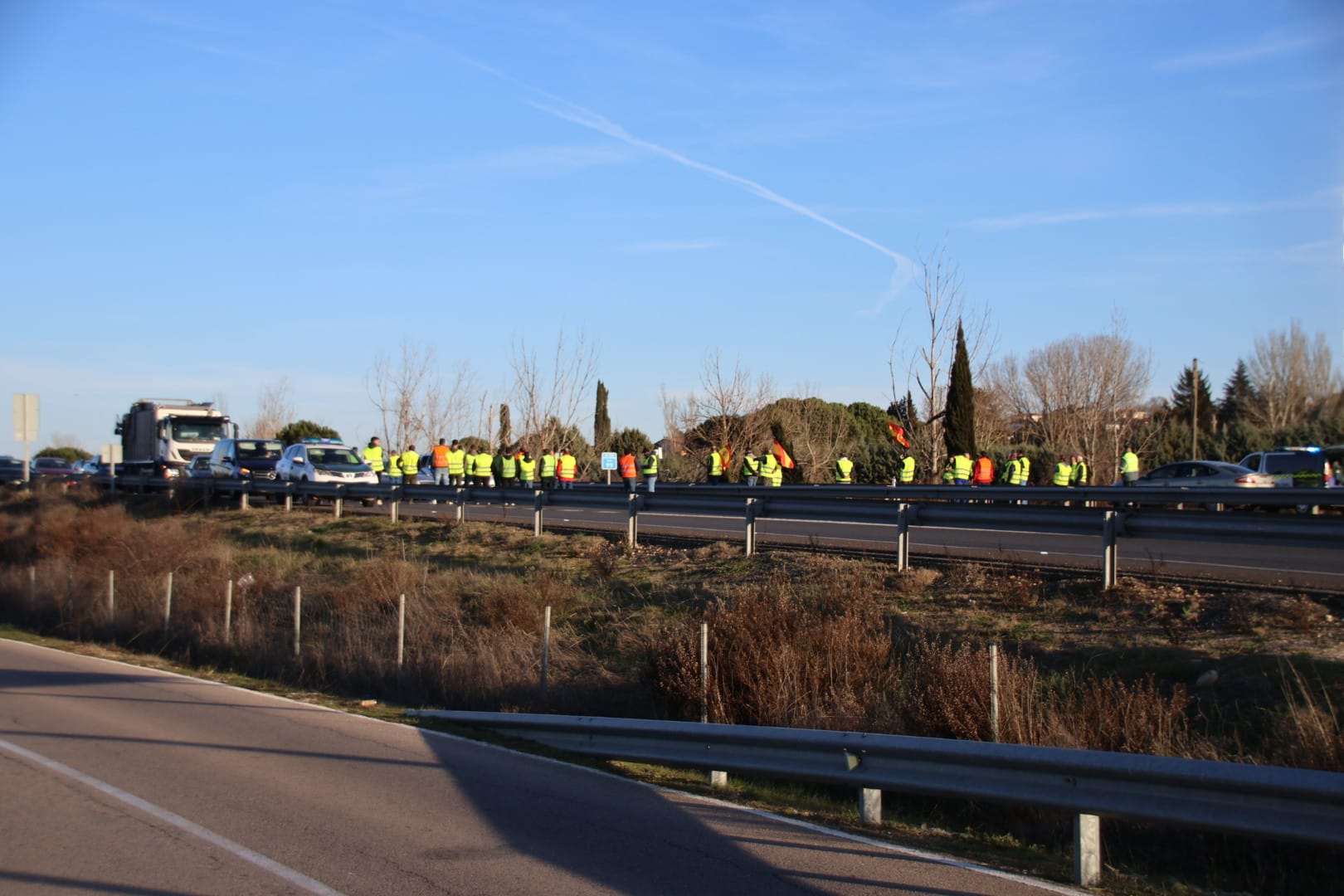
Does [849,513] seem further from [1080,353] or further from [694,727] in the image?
[1080,353]

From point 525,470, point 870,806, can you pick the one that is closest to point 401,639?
point 870,806

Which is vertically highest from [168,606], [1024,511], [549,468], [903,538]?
[549,468]

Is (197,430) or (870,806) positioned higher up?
(197,430)

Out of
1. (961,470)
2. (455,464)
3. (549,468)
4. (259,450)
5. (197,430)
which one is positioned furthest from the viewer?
(197,430)

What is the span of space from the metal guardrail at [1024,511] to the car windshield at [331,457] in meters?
8.24

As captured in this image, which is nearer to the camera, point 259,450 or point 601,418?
point 259,450

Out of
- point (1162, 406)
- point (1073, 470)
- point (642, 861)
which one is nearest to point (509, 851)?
point (642, 861)

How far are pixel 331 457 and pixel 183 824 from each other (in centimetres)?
2446

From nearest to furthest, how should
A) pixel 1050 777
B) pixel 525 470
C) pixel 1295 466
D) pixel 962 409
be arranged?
pixel 1050 777
pixel 1295 466
pixel 525 470
pixel 962 409

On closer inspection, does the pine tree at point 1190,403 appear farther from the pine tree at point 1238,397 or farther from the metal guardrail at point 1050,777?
the metal guardrail at point 1050,777

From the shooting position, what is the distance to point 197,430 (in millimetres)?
39344

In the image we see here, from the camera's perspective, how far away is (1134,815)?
5.59 metres

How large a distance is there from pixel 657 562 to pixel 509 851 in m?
10.1

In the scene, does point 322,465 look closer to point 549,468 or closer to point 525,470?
point 525,470
